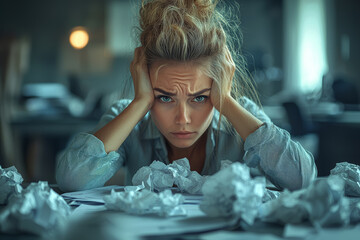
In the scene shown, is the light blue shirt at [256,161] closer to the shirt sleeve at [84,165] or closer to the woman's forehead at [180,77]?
the shirt sleeve at [84,165]

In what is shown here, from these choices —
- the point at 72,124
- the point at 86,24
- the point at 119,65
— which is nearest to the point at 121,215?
the point at 72,124

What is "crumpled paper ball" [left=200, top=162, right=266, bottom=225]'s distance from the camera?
663 mm

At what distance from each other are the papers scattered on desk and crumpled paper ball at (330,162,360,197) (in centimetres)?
32

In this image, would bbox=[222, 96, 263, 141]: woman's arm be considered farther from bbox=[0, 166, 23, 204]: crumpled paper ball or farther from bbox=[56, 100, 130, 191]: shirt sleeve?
bbox=[0, 166, 23, 204]: crumpled paper ball

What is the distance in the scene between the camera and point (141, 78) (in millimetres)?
1210

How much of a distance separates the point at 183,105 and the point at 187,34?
0.22 m

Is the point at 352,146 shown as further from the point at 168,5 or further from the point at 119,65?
the point at 119,65

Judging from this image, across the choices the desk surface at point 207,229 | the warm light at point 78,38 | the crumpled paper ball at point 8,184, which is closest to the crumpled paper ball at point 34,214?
the desk surface at point 207,229

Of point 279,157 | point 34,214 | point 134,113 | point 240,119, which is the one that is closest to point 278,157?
point 279,157

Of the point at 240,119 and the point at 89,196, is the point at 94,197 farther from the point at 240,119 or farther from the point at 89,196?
the point at 240,119

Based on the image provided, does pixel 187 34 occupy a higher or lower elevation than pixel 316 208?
higher

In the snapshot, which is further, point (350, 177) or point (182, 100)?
point (182, 100)

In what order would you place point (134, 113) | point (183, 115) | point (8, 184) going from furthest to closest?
point (134, 113) → point (183, 115) → point (8, 184)

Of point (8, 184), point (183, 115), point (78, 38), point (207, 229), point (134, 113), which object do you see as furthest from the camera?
point (78, 38)
